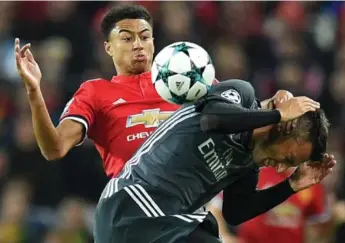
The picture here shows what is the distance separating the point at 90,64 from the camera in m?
10.8

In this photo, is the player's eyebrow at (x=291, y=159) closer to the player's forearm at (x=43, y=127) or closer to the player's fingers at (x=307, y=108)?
the player's fingers at (x=307, y=108)

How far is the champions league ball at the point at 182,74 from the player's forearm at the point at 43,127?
0.57m

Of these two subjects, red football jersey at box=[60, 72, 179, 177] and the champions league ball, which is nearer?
the champions league ball

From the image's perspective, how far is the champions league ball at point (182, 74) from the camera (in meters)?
5.32

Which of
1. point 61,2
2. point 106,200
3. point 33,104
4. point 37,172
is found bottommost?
point 37,172

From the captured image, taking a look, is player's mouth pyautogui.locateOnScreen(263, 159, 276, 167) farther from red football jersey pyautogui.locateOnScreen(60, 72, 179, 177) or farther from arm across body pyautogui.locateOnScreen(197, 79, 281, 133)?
red football jersey pyautogui.locateOnScreen(60, 72, 179, 177)

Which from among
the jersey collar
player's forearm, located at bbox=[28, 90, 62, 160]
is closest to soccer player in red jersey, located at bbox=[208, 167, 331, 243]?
the jersey collar

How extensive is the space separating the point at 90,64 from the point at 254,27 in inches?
74.0

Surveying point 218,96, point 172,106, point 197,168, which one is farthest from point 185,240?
point 172,106

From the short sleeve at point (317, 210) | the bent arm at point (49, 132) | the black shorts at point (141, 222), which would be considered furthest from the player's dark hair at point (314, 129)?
the short sleeve at point (317, 210)

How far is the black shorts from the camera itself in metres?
5.25

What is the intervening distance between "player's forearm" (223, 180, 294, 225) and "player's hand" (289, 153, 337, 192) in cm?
6

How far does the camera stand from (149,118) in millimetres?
6125

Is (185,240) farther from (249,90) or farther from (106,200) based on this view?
(249,90)
